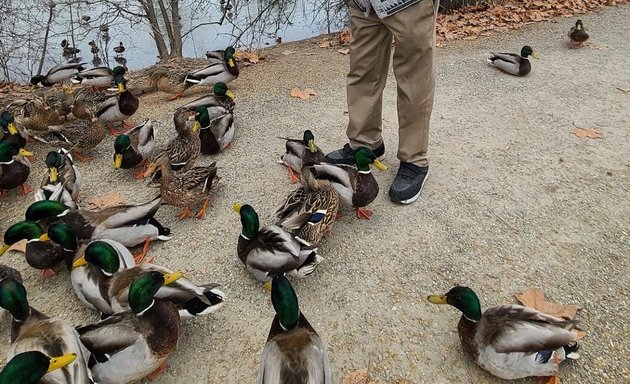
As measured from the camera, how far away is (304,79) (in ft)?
20.4

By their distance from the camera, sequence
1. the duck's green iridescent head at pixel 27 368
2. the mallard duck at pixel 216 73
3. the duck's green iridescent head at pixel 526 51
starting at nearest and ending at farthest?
the duck's green iridescent head at pixel 27 368 → the mallard duck at pixel 216 73 → the duck's green iridescent head at pixel 526 51

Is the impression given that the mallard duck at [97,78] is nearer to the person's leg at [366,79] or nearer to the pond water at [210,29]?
the pond water at [210,29]

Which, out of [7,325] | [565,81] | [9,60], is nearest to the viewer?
[7,325]

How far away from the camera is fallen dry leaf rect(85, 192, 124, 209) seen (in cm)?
398

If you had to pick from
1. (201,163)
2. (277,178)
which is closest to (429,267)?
(277,178)

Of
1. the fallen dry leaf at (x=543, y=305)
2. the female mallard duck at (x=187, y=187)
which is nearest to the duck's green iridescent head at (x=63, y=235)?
the female mallard duck at (x=187, y=187)

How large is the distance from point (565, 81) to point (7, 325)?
5.86m

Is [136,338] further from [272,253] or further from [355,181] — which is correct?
[355,181]

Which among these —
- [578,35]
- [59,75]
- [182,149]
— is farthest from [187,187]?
[578,35]

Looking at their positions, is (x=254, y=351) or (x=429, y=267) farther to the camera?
(x=429, y=267)

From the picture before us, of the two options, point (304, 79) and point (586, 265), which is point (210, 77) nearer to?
point (304, 79)

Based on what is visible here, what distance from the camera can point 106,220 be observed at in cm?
337

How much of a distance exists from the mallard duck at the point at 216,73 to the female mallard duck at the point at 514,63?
3.18 m

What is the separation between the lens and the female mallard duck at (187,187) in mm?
3701
